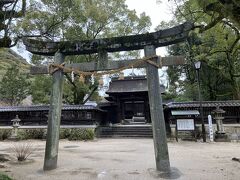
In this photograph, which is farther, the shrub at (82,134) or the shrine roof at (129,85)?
the shrine roof at (129,85)

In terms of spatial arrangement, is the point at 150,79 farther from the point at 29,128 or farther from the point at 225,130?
the point at 29,128

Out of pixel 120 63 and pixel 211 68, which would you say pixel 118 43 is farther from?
pixel 211 68

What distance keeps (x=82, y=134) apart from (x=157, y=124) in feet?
43.4

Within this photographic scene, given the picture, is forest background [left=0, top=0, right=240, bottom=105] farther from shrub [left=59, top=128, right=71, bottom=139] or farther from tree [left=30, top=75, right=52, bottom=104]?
shrub [left=59, top=128, right=71, bottom=139]

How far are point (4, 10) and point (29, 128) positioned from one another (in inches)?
562

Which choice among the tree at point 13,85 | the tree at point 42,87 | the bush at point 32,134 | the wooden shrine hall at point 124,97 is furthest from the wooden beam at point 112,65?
the tree at point 13,85

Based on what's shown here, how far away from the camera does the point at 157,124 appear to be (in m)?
6.66

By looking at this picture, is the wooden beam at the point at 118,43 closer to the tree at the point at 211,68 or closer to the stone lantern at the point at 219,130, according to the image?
the tree at the point at 211,68

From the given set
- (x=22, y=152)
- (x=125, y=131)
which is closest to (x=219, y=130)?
(x=125, y=131)

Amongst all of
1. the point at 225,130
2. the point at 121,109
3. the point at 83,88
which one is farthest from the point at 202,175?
the point at 121,109

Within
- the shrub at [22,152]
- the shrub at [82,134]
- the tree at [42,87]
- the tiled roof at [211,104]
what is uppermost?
the tree at [42,87]

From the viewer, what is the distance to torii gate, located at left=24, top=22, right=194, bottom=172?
6.66m

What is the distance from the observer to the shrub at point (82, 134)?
18737 millimetres

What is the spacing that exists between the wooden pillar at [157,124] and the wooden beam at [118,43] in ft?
2.82
